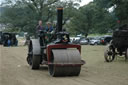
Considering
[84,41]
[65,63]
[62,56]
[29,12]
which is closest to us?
[65,63]

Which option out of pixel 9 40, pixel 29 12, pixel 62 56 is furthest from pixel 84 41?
pixel 62 56

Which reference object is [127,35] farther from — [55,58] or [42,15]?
[42,15]

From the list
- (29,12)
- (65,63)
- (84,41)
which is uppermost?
(29,12)

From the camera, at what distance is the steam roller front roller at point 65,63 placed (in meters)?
9.55

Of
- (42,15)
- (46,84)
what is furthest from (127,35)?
(42,15)

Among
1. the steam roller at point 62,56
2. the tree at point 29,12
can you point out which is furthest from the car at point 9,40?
the steam roller at point 62,56

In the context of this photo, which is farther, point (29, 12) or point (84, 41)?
point (29, 12)

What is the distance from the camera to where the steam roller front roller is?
9.55 m

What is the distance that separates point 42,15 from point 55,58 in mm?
42239

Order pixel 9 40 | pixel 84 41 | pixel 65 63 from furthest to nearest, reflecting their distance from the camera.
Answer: pixel 84 41 < pixel 9 40 < pixel 65 63

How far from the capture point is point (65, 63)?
31.4ft

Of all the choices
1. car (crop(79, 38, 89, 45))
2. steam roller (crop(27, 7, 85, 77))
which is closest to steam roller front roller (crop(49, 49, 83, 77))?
steam roller (crop(27, 7, 85, 77))

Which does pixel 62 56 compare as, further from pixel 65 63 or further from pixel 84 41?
pixel 84 41

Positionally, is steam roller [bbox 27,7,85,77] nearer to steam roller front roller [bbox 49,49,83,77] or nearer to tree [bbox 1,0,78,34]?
steam roller front roller [bbox 49,49,83,77]
